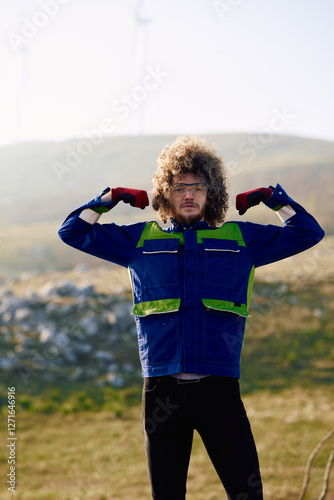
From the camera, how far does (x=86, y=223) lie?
9.58 ft

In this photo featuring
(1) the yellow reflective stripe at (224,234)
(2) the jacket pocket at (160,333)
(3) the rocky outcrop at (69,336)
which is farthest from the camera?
(3) the rocky outcrop at (69,336)

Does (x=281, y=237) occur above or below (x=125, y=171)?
below

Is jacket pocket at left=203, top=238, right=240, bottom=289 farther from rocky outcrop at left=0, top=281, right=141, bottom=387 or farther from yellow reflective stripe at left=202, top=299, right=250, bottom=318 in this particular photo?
rocky outcrop at left=0, top=281, right=141, bottom=387

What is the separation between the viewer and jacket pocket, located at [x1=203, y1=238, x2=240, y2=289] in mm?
2666

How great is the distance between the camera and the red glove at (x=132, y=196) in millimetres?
2914

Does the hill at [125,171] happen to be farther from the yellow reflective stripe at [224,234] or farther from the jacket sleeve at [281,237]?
the yellow reflective stripe at [224,234]

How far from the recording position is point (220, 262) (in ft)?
8.85

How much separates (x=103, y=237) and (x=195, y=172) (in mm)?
632

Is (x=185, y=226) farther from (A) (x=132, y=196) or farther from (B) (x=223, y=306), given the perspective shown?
(B) (x=223, y=306)

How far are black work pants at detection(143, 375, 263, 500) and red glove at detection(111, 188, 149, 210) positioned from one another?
960mm

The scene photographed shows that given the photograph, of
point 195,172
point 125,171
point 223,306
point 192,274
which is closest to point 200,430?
point 223,306

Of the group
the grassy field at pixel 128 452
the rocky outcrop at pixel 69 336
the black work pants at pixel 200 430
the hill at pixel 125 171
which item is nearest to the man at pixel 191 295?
the black work pants at pixel 200 430

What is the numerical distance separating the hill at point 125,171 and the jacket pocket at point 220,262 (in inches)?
1104

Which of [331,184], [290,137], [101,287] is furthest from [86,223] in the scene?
[290,137]
